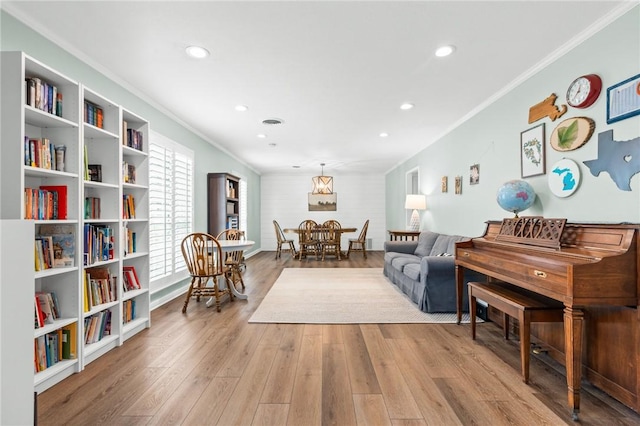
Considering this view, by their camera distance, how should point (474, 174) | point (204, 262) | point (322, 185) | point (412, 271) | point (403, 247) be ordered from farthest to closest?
point (322, 185) → point (403, 247) → point (474, 174) → point (412, 271) → point (204, 262)

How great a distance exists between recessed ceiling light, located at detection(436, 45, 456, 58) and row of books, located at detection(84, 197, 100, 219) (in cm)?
304

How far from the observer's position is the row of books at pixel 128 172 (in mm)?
2879

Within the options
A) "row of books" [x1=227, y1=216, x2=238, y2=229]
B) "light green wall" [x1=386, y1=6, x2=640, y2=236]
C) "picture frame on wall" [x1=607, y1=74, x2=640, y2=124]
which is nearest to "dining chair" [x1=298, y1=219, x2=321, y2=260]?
"row of books" [x1=227, y1=216, x2=238, y2=229]

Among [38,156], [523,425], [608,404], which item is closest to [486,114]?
[608,404]

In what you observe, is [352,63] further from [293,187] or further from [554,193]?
[293,187]

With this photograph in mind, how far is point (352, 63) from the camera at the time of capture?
2.73 meters

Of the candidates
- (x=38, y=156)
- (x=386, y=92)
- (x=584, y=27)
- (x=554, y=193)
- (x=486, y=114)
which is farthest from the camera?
(x=486, y=114)

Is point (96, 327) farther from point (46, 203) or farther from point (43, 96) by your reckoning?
point (43, 96)

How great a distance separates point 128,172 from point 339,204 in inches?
284

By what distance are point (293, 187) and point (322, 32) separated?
24.7 ft

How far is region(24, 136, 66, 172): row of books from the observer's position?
1.95 meters

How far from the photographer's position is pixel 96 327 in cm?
245

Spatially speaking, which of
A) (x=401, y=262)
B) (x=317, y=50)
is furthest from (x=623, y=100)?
(x=401, y=262)

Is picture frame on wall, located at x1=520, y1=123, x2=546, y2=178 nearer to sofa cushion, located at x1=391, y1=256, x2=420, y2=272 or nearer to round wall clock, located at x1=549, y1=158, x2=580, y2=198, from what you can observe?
round wall clock, located at x1=549, y1=158, x2=580, y2=198
